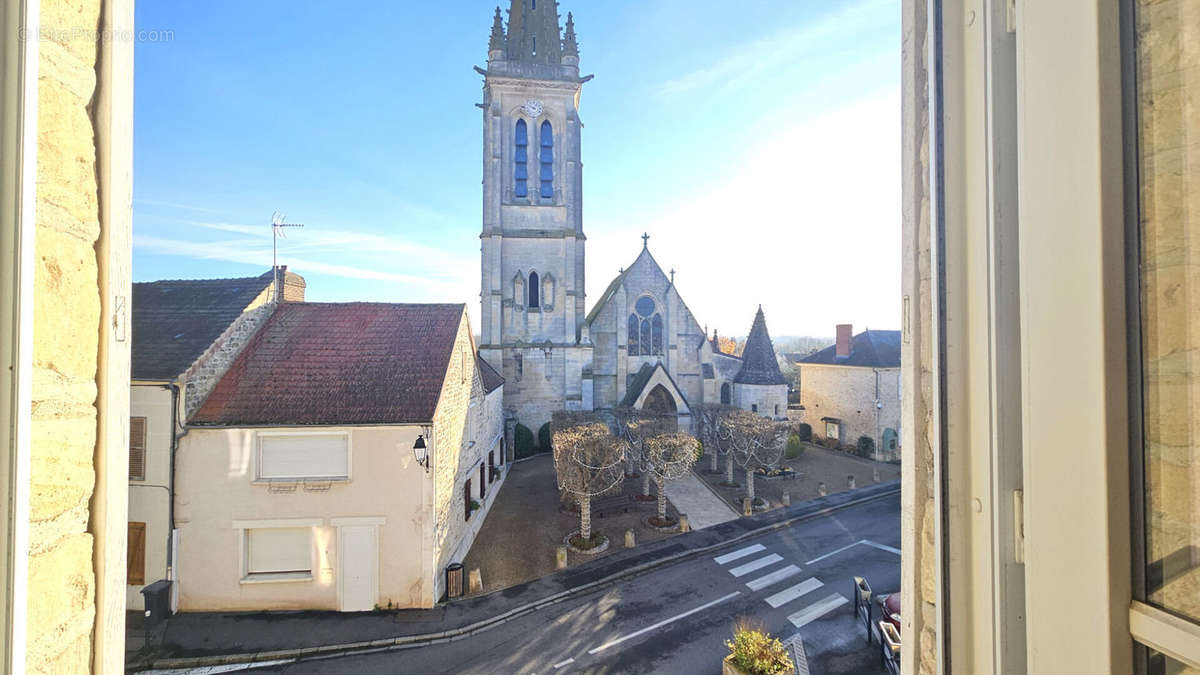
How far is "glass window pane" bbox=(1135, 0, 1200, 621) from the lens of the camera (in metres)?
0.99

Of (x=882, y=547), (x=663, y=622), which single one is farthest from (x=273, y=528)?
(x=882, y=547)

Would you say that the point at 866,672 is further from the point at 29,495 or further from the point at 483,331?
the point at 483,331

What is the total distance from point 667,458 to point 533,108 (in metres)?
18.8

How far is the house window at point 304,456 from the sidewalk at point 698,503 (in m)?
10.1

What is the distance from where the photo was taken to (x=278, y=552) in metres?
9.90

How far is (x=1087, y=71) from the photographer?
106cm

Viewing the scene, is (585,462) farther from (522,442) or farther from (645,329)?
(645,329)

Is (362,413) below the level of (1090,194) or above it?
below

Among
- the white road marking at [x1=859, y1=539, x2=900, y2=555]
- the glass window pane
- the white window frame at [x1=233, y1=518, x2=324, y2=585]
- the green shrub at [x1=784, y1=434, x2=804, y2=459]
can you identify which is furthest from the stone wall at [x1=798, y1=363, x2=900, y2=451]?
the glass window pane

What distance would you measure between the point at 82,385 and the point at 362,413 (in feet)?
32.2

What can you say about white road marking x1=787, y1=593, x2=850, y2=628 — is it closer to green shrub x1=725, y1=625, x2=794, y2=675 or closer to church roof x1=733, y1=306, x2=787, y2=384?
green shrub x1=725, y1=625, x2=794, y2=675

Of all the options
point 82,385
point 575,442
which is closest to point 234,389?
point 575,442

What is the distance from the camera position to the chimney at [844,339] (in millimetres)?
26625

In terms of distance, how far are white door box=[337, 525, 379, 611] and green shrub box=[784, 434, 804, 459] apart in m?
19.1
